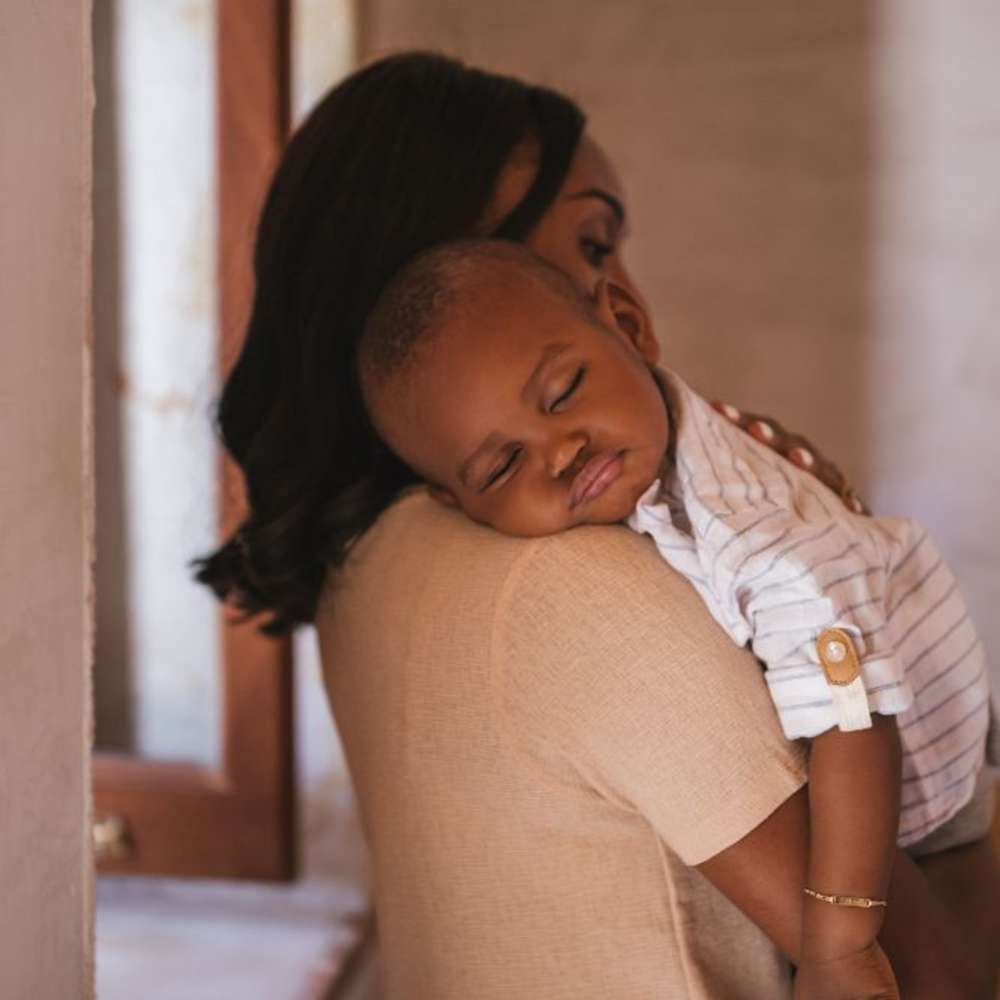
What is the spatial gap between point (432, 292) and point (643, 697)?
40 centimetres

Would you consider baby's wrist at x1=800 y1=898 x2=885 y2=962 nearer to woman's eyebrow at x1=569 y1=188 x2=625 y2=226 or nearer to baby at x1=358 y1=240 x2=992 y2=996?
baby at x1=358 y1=240 x2=992 y2=996

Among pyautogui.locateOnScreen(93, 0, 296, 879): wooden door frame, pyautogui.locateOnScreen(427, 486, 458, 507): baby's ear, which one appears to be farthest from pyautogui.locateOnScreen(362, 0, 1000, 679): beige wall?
pyautogui.locateOnScreen(427, 486, 458, 507): baby's ear

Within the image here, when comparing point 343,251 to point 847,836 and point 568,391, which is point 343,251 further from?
point 847,836

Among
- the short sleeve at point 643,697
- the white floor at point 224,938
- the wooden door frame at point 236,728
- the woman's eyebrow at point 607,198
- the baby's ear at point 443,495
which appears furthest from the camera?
the white floor at point 224,938

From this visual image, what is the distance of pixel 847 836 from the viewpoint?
91cm

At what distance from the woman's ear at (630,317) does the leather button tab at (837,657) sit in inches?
14.1

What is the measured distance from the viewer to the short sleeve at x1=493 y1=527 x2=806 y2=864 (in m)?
0.91

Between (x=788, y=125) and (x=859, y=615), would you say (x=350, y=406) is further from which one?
(x=788, y=125)

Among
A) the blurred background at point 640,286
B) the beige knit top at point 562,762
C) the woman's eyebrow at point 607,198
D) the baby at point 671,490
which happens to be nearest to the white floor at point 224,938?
the blurred background at point 640,286

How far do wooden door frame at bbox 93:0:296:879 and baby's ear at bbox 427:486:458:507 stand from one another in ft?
2.25

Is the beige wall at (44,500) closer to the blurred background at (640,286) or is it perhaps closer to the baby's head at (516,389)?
the baby's head at (516,389)

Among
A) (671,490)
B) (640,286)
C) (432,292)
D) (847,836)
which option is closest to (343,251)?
(432,292)

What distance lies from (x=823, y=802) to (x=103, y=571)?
1.61m

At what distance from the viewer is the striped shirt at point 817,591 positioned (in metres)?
0.96
